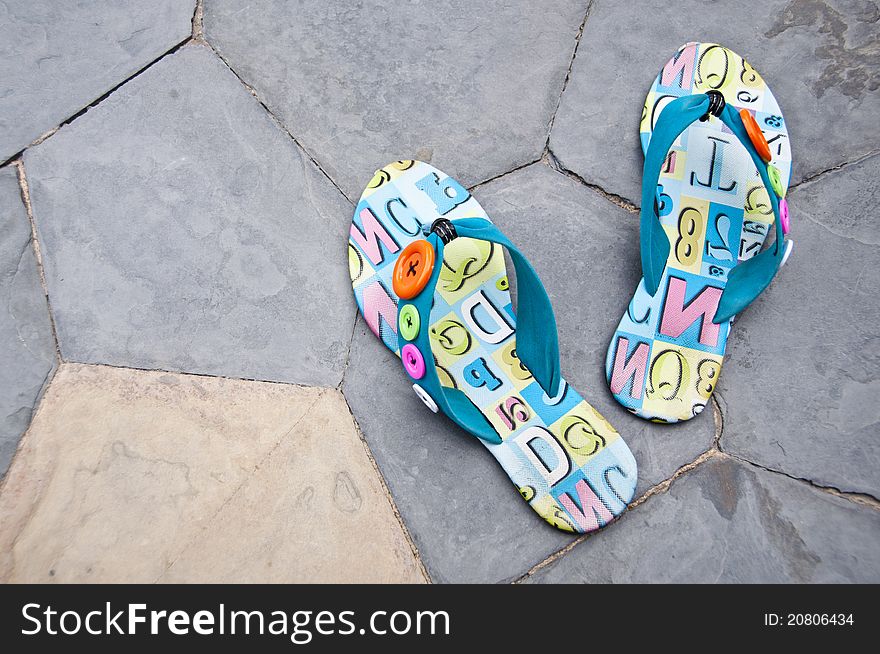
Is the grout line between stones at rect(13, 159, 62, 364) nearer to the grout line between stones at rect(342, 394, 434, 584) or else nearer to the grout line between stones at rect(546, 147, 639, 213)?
the grout line between stones at rect(342, 394, 434, 584)

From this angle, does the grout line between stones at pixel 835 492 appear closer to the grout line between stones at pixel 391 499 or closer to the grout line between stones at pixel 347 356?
the grout line between stones at pixel 391 499

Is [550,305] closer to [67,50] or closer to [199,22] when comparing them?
[199,22]

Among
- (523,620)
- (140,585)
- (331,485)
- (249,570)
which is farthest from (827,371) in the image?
(140,585)

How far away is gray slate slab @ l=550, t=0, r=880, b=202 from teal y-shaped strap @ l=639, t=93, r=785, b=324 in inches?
5.3

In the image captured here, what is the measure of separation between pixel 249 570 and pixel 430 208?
2.13 feet

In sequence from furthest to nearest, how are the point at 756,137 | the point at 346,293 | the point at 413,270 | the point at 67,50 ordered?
1. the point at 67,50
2. the point at 346,293
3. the point at 756,137
4. the point at 413,270

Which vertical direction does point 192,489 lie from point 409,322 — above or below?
below

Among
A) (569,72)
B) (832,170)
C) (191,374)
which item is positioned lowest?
(191,374)

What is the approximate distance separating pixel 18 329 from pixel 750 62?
1390 millimetres

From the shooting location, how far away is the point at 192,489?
113 cm

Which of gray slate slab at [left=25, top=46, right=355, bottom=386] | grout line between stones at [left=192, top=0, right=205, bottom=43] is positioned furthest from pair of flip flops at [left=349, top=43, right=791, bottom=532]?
grout line between stones at [left=192, top=0, right=205, bottom=43]

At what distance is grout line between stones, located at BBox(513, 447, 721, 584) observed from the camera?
1.12 meters

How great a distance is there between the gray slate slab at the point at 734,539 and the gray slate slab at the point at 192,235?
51 cm

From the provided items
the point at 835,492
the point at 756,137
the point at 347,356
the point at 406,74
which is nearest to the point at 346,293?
the point at 347,356
